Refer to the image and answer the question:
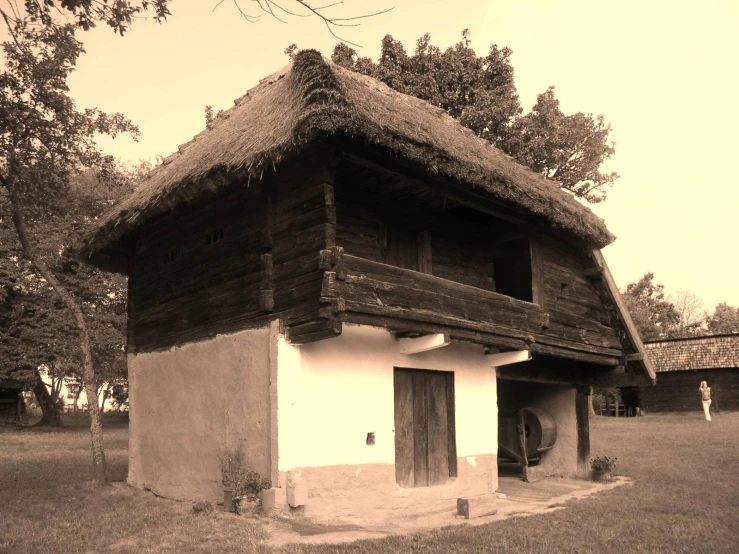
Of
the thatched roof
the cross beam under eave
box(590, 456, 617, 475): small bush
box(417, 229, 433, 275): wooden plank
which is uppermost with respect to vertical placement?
the thatched roof

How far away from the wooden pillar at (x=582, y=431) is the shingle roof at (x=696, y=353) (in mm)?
17762

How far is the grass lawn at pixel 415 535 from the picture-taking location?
24.7ft

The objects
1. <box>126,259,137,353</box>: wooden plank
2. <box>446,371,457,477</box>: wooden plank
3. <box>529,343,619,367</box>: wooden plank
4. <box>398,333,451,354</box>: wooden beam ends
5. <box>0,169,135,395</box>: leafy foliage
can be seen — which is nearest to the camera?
<box>398,333,451,354</box>: wooden beam ends

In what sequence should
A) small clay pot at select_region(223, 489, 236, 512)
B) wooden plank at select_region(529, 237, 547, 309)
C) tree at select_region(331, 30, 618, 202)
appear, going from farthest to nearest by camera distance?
1. tree at select_region(331, 30, 618, 202)
2. wooden plank at select_region(529, 237, 547, 309)
3. small clay pot at select_region(223, 489, 236, 512)

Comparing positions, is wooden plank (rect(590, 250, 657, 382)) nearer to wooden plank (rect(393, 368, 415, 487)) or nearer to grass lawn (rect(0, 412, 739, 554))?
grass lawn (rect(0, 412, 739, 554))

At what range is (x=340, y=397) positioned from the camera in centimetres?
913

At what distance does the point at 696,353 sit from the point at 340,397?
26.0 metres

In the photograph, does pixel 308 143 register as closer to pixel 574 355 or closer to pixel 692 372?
pixel 574 355

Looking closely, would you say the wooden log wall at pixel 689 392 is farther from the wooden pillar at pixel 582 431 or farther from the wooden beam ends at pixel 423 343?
the wooden beam ends at pixel 423 343

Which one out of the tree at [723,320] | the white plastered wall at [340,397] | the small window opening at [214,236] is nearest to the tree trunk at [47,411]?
the small window opening at [214,236]

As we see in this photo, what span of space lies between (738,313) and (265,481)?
5489cm

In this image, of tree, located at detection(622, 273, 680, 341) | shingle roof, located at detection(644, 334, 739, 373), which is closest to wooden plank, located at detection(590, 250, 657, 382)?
shingle roof, located at detection(644, 334, 739, 373)

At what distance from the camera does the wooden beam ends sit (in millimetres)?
9609

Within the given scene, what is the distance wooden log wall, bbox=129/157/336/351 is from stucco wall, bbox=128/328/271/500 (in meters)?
0.33
